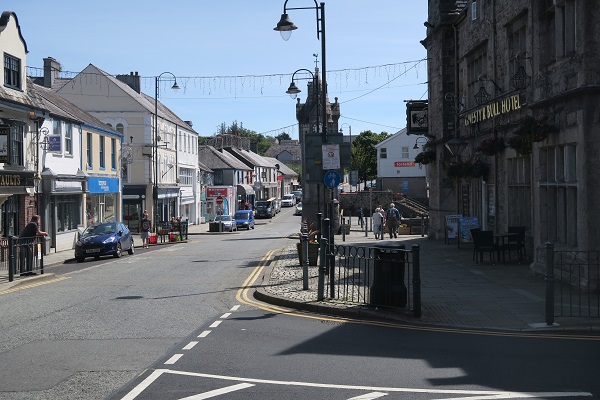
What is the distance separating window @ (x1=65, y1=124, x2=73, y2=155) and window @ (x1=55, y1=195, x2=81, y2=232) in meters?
2.40

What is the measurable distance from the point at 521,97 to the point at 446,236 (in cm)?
912

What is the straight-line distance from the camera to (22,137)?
2997 cm

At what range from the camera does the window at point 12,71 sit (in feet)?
94.8

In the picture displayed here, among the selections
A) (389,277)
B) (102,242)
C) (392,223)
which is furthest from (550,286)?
(392,223)

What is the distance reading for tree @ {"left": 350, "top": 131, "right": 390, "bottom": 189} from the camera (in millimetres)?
101625

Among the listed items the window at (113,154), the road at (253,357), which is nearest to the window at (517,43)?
the road at (253,357)

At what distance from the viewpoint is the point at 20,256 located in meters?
20.4

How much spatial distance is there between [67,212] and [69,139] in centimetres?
377

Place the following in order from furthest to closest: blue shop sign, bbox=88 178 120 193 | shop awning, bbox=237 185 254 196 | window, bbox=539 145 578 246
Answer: shop awning, bbox=237 185 254 196
blue shop sign, bbox=88 178 120 193
window, bbox=539 145 578 246

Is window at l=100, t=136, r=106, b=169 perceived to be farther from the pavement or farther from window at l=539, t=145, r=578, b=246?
window at l=539, t=145, r=578, b=246

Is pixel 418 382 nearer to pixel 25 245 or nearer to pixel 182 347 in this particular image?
pixel 182 347

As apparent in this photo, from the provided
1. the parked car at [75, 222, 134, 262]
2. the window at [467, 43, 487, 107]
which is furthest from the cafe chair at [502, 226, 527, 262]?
the parked car at [75, 222, 134, 262]

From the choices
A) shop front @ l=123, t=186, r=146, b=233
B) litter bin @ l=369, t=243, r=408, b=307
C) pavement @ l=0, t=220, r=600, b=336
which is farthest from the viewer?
shop front @ l=123, t=186, r=146, b=233

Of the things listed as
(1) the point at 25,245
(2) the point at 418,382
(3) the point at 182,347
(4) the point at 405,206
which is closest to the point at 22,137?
(1) the point at 25,245
